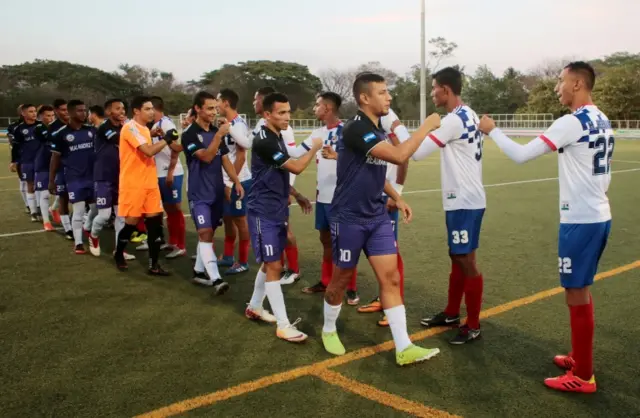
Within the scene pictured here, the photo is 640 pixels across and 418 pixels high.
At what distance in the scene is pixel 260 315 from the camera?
563cm

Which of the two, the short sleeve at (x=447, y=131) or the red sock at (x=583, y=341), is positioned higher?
the short sleeve at (x=447, y=131)

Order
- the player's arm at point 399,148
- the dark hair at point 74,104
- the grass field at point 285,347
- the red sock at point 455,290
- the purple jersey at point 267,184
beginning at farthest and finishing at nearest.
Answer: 1. the dark hair at point 74,104
2. the red sock at point 455,290
3. the purple jersey at point 267,184
4. the player's arm at point 399,148
5. the grass field at point 285,347

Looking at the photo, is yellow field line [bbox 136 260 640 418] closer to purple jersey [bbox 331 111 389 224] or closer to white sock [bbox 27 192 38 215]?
purple jersey [bbox 331 111 389 224]

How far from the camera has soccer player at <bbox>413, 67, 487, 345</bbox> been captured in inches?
191

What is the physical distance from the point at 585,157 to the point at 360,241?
178 centimetres

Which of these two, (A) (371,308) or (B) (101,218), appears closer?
(A) (371,308)

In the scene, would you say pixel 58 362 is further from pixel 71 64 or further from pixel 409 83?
pixel 409 83

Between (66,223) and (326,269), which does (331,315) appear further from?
(66,223)

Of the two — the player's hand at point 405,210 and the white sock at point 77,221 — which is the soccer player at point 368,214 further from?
the white sock at point 77,221

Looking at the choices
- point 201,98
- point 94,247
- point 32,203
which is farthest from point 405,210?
point 32,203

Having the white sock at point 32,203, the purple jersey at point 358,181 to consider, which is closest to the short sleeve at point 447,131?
the purple jersey at point 358,181

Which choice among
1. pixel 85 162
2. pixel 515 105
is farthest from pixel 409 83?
pixel 85 162

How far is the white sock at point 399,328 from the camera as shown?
4527mm

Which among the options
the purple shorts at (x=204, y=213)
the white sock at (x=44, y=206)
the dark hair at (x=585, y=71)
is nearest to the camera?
the dark hair at (x=585, y=71)
